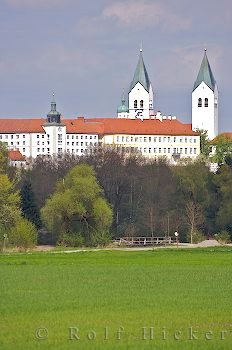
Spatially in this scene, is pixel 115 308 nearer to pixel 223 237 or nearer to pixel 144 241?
pixel 144 241

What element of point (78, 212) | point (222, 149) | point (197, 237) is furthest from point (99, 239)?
point (222, 149)

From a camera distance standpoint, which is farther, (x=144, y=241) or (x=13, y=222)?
(x=144, y=241)

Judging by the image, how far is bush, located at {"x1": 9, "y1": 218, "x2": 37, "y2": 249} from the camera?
6938cm

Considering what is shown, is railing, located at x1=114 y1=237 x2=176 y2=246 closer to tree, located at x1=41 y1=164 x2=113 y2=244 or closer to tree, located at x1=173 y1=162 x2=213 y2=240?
tree, located at x1=173 y1=162 x2=213 y2=240

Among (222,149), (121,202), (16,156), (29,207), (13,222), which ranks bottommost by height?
(13,222)

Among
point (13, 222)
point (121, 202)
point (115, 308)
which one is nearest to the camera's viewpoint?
point (115, 308)

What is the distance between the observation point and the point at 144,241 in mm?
85188

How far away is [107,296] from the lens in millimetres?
31078

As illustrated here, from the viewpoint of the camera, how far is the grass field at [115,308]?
23.5 meters

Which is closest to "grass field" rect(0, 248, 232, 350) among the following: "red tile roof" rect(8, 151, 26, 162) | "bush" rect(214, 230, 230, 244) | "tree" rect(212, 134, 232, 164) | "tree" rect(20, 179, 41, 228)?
"tree" rect(20, 179, 41, 228)

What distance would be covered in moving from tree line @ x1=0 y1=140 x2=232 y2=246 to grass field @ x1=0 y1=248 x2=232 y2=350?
33213 millimetres

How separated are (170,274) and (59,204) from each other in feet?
124

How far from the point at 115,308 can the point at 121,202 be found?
6891cm

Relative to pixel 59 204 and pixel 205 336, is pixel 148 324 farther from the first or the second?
pixel 59 204
